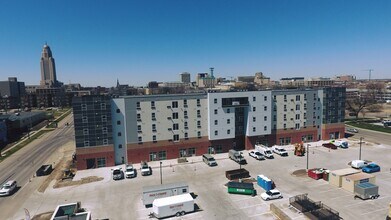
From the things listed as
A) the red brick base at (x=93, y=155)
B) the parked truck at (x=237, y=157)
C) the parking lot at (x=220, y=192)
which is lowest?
the parking lot at (x=220, y=192)

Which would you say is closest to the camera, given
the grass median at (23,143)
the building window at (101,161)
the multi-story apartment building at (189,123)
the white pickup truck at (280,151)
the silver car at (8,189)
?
the silver car at (8,189)

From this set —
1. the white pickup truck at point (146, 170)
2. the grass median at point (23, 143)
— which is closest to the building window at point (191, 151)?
the white pickup truck at point (146, 170)

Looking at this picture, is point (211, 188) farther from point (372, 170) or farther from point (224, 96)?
point (372, 170)

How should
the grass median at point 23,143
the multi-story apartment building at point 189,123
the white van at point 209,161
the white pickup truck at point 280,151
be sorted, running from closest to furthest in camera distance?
the multi-story apartment building at point 189,123, the white van at point 209,161, the white pickup truck at point 280,151, the grass median at point 23,143

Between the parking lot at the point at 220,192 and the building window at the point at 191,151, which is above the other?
the building window at the point at 191,151

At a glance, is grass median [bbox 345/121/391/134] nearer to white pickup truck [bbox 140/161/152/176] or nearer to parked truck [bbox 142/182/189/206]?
parked truck [bbox 142/182/189/206]

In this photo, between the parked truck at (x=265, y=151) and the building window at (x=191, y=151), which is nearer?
the parked truck at (x=265, y=151)

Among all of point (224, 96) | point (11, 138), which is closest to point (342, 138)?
point (224, 96)

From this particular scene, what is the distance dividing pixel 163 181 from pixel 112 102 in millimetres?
20589

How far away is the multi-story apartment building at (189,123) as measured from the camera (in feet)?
175

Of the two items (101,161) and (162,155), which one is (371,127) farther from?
(101,161)

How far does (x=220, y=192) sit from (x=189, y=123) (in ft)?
72.4

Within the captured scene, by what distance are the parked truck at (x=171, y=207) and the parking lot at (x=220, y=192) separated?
1.05 metres

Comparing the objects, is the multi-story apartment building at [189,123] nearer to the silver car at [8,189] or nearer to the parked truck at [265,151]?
the parked truck at [265,151]
